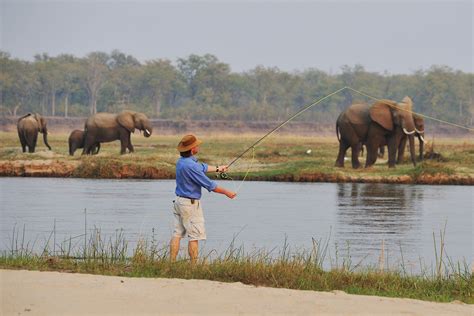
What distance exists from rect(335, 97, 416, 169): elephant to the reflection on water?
3518 mm

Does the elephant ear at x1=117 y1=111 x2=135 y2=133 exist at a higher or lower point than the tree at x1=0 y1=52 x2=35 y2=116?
lower

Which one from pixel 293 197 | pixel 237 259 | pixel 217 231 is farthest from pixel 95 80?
pixel 237 259

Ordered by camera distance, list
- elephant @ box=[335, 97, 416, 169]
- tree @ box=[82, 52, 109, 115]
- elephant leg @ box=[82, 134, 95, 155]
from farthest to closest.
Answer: tree @ box=[82, 52, 109, 115] → elephant leg @ box=[82, 134, 95, 155] → elephant @ box=[335, 97, 416, 169]

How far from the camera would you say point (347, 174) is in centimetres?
3142

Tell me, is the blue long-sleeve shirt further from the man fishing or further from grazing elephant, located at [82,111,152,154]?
grazing elephant, located at [82,111,152,154]

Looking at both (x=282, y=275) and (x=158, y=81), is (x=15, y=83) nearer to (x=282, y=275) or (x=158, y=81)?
(x=158, y=81)

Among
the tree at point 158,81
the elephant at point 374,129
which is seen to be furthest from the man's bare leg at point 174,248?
the tree at point 158,81

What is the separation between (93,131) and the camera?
41.5m

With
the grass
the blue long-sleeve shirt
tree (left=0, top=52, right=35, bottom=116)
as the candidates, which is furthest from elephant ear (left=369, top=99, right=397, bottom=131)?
tree (left=0, top=52, right=35, bottom=116)

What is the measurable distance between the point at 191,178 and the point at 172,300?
235 centimetres

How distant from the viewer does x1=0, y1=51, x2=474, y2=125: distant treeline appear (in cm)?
9562

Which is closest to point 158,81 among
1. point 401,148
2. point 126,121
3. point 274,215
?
point 126,121

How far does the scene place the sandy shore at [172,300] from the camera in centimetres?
966

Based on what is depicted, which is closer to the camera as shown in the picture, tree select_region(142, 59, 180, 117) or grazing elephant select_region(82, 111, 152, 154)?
grazing elephant select_region(82, 111, 152, 154)
